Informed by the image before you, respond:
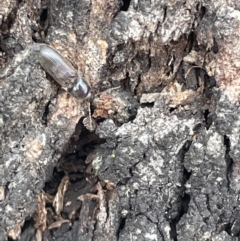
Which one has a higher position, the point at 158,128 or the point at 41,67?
the point at 41,67

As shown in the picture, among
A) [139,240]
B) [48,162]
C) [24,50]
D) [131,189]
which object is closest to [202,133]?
[131,189]

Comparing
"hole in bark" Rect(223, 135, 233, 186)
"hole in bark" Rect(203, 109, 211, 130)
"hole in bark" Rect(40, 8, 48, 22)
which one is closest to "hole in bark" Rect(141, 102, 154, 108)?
"hole in bark" Rect(203, 109, 211, 130)

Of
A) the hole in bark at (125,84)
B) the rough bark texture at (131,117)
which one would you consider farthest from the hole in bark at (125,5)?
the hole in bark at (125,84)

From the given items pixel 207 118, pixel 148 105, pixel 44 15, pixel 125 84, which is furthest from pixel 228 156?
pixel 44 15

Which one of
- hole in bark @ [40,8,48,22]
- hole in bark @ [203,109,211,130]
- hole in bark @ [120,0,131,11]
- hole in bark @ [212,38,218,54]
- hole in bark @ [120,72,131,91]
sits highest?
hole in bark @ [120,0,131,11]

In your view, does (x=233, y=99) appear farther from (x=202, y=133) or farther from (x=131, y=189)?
(x=131, y=189)

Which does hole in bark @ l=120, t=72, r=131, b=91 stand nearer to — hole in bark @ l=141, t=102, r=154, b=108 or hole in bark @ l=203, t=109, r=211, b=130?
hole in bark @ l=141, t=102, r=154, b=108
